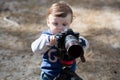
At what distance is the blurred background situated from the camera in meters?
3.82

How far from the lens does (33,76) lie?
3.72 m

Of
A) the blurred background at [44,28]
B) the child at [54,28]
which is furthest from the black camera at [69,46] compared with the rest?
the blurred background at [44,28]

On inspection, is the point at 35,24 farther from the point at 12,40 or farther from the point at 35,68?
the point at 35,68

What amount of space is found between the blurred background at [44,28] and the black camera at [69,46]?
1.92 m

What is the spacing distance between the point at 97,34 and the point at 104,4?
1227 mm

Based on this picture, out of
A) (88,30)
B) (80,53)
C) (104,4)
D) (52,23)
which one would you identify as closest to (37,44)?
(52,23)

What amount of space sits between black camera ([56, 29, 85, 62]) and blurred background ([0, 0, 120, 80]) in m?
1.92

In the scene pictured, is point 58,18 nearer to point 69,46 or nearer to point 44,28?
point 69,46

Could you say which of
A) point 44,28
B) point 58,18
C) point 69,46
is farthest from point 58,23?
point 44,28

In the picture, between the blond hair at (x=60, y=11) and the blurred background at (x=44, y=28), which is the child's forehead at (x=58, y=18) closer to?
the blond hair at (x=60, y=11)

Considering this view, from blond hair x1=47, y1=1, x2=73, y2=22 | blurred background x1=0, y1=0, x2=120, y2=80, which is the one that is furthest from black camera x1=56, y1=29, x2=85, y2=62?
blurred background x1=0, y1=0, x2=120, y2=80

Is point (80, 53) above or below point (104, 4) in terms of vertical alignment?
above

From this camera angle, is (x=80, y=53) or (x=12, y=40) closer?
(x=80, y=53)

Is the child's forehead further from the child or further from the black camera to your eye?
the black camera
